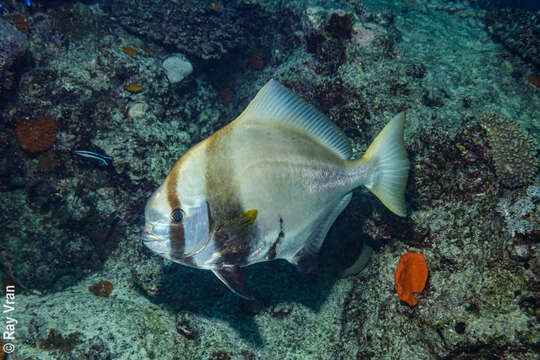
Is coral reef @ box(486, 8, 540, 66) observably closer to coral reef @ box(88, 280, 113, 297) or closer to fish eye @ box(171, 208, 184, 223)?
fish eye @ box(171, 208, 184, 223)

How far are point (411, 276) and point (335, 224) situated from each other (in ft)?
4.30

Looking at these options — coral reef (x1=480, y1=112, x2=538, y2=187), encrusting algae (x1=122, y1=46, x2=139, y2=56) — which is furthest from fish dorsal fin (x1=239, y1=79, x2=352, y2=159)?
encrusting algae (x1=122, y1=46, x2=139, y2=56)

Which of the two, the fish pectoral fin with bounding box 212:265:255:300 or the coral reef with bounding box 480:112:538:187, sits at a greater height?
the coral reef with bounding box 480:112:538:187

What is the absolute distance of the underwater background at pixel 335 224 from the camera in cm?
258

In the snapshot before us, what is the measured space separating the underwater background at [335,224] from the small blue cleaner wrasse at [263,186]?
1143mm

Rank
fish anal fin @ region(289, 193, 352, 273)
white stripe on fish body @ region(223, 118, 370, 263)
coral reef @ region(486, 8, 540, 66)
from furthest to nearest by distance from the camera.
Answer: coral reef @ region(486, 8, 540, 66) → fish anal fin @ region(289, 193, 352, 273) → white stripe on fish body @ region(223, 118, 370, 263)

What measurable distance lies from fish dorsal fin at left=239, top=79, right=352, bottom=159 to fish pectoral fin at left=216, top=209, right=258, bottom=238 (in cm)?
66

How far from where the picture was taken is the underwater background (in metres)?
2.58

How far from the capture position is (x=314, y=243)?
7.50 ft

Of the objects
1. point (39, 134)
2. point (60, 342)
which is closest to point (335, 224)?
point (60, 342)

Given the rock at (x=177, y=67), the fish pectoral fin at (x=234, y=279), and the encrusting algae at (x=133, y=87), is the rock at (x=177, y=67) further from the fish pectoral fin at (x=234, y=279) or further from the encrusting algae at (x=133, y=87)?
the fish pectoral fin at (x=234, y=279)

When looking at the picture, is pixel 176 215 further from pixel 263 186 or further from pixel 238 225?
pixel 263 186

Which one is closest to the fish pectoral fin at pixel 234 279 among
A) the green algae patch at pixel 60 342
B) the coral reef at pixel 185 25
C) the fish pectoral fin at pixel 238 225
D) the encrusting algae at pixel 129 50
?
the fish pectoral fin at pixel 238 225

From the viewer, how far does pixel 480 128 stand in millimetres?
2852
